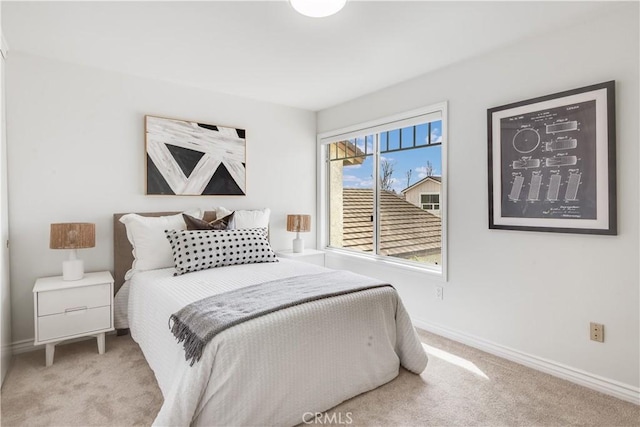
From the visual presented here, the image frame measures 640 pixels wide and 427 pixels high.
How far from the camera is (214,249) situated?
2.72m

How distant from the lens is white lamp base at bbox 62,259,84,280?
2.57m

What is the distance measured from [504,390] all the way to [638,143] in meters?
1.66

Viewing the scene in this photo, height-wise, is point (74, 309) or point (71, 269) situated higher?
point (71, 269)

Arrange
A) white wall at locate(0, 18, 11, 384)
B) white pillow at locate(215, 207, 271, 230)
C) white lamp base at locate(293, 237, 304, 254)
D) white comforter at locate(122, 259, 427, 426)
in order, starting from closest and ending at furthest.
A: 1. white comforter at locate(122, 259, 427, 426)
2. white wall at locate(0, 18, 11, 384)
3. white pillow at locate(215, 207, 271, 230)
4. white lamp base at locate(293, 237, 304, 254)

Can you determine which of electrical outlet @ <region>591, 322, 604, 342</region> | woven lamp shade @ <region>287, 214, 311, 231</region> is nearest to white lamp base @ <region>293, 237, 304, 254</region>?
woven lamp shade @ <region>287, 214, 311, 231</region>

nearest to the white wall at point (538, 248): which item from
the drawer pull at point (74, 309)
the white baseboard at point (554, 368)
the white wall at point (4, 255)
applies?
the white baseboard at point (554, 368)

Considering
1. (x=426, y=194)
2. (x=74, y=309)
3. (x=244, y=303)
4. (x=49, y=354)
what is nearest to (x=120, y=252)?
(x=74, y=309)

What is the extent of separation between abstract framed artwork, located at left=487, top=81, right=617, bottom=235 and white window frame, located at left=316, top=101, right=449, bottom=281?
41 cm

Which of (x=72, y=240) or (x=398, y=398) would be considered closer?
(x=398, y=398)

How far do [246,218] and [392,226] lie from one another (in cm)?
153

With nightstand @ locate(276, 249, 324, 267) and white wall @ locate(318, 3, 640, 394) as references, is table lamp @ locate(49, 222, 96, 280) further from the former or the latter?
white wall @ locate(318, 3, 640, 394)

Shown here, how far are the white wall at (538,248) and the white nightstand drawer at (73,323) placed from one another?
8.50 ft

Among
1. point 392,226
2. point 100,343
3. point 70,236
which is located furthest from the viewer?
point 392,226

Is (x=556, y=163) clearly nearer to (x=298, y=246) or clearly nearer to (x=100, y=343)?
(x=298, y=246)
